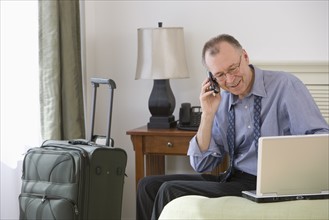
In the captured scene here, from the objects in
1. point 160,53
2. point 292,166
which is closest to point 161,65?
point 160,53

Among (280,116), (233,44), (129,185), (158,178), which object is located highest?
(233,44)

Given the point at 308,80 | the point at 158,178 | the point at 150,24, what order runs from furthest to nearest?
the point at 150,24 < the point at 308,80 < the point at 158,178

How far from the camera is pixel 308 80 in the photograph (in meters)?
3.46

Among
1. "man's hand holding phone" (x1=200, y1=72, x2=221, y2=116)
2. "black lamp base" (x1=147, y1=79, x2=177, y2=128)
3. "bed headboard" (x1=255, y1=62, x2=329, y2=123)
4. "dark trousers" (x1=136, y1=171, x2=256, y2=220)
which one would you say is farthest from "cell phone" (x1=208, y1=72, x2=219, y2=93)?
"bed headboard" (x1=255, y1=62, x2=329, y2=123)

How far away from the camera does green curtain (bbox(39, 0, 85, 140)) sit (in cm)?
331

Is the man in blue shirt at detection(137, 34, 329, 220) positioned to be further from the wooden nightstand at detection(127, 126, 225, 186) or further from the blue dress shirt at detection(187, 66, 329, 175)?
the wooden nightstand at detection(127, 126, 225, 186)

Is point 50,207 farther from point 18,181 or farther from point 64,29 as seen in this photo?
point 64,29

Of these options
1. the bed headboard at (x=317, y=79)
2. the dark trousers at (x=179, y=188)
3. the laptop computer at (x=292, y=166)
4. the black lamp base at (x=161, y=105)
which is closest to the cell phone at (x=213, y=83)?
the dark trousers at (x=179, y=188)

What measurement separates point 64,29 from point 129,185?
1.14 metres

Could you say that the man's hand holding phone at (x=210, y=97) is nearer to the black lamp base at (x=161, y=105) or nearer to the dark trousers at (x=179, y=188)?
the dark trousers at (x=179, y=188)

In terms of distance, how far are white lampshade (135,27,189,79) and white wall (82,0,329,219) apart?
262 mm

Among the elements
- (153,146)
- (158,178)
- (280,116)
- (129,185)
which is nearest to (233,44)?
(280,116)

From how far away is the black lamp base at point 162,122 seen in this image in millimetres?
3486

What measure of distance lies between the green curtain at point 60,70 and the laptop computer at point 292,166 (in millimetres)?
1700
